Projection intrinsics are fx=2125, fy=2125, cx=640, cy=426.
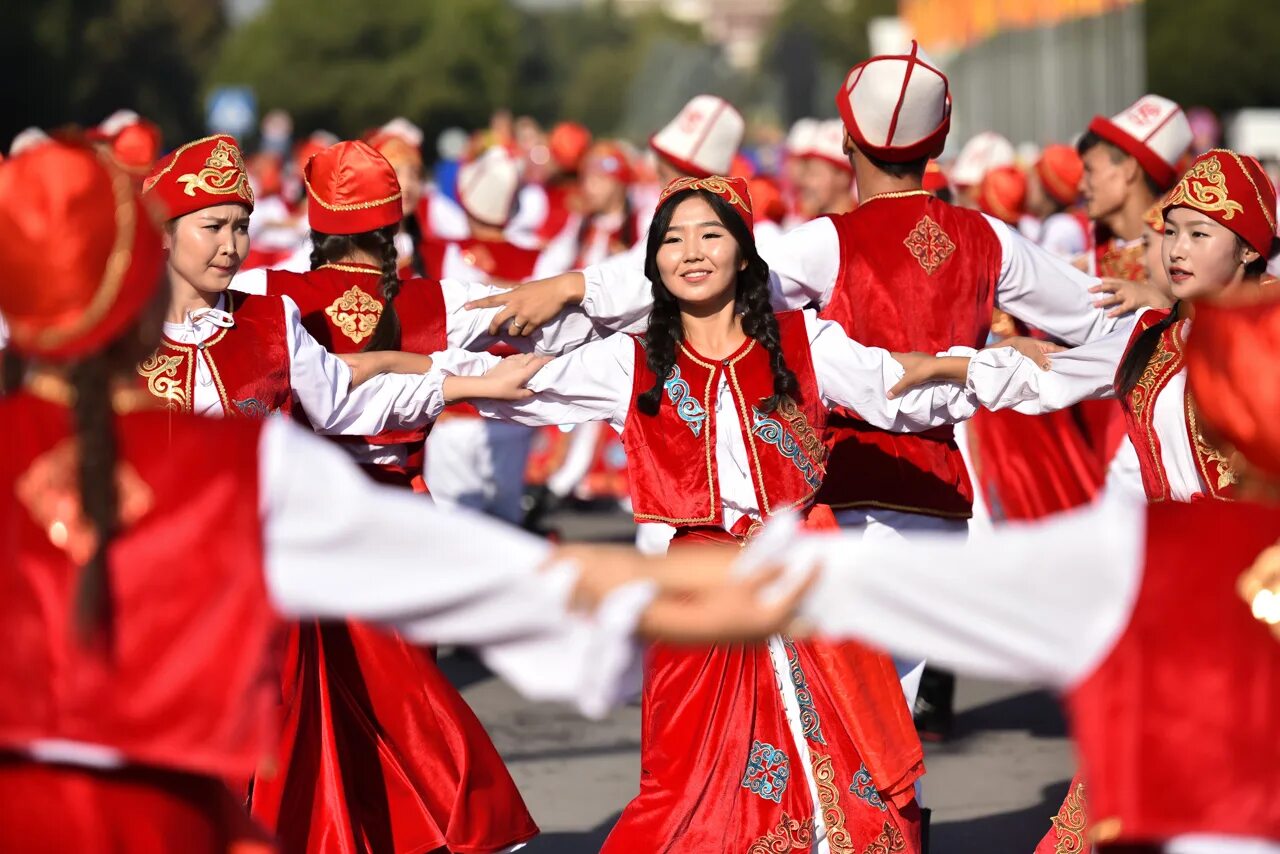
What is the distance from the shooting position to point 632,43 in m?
140

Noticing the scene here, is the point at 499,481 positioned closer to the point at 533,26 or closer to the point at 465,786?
the point at 465,786

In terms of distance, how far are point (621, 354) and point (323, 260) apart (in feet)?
4.77

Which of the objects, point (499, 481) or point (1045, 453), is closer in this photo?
point (1045, 453)

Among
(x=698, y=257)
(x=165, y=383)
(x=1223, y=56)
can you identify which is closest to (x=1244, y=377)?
(x=698, y=257)

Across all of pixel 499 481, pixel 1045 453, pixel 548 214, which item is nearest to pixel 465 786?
pixel 1045 453

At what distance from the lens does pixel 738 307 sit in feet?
15.6

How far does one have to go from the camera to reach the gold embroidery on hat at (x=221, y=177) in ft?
15.8

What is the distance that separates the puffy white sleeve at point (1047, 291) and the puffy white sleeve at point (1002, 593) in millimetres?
2775

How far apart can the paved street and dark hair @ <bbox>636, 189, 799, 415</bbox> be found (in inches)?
70.1

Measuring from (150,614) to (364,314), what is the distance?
2928mm

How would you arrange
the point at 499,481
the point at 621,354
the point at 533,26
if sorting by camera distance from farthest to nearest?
the point at 533,26
the point at 499,481
the point at 621,354

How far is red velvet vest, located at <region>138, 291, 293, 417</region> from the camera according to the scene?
177 inches

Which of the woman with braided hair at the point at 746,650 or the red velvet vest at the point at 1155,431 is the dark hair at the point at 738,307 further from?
the red velvet vest at the point at 1155,431

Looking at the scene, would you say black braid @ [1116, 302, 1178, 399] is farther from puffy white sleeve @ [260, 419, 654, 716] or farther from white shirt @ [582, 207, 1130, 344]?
puffy white sleeve @ [260, 419, 654, 716]
